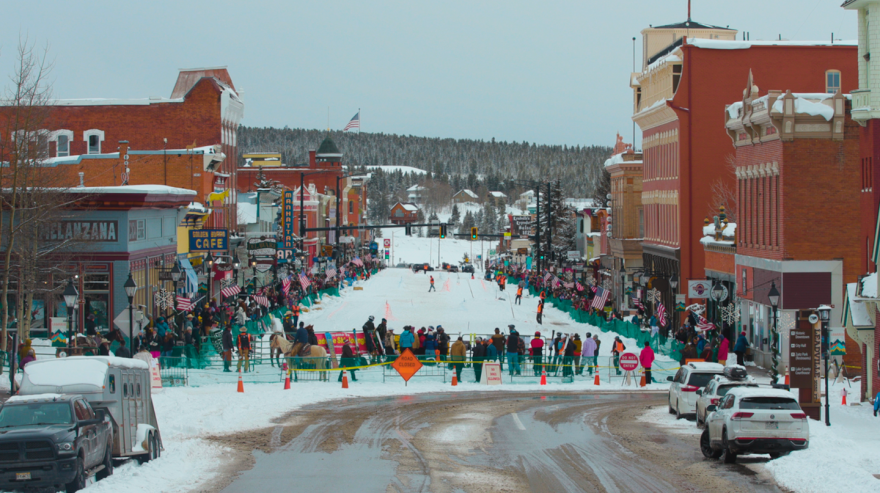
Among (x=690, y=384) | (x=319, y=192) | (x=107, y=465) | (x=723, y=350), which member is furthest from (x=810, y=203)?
(x=319, y=192)

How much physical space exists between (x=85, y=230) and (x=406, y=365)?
14362 millimetres

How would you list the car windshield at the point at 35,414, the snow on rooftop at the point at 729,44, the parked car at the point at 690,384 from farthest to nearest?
1. the snow on rooftop at the point at 729,44
2. the parked car at the point at 690,384
3. the car windshield at the point at 35,414

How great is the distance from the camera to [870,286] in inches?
1011

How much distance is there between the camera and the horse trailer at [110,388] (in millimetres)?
15445

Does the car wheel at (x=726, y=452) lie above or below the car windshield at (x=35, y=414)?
below

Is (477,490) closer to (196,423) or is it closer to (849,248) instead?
(196,423)

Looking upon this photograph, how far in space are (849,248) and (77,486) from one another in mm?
27585

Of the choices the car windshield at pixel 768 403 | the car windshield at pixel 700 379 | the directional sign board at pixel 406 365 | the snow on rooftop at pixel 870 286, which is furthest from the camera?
the directional sign board at pixel 406 365

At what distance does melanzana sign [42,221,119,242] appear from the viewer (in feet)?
120

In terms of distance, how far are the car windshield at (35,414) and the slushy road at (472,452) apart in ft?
7.89

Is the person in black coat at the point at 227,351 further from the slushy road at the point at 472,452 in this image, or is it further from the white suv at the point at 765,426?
the white suv at the point at 765,426

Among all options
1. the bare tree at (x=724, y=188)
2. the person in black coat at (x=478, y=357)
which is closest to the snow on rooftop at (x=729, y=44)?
the bare tree at (x=724, y=188)

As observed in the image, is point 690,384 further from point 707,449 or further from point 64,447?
point 64,447

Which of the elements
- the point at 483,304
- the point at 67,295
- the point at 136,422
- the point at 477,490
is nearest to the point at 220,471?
the point at 136,422
